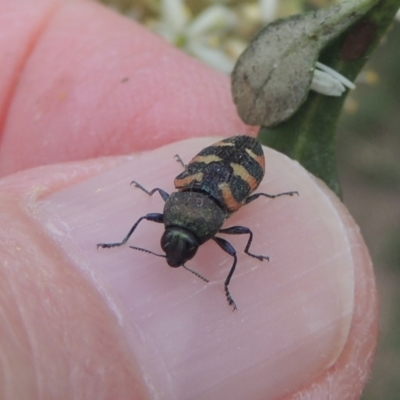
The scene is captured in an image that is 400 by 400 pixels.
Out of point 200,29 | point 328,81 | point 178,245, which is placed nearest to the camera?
point 328,81

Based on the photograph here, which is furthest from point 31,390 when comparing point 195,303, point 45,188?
point 45,188

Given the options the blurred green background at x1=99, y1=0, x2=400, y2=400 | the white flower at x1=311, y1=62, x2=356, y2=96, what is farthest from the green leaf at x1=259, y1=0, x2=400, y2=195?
the blurred green background at x1=99, y1=0, x2=400, y2=400

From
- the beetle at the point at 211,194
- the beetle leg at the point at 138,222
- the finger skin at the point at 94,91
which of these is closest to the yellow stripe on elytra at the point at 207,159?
the beetle at the point at 211,194

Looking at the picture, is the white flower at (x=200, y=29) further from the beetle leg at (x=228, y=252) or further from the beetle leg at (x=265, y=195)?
the beetle leg at (x=228, y=252)

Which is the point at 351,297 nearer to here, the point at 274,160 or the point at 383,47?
the point at 274,160

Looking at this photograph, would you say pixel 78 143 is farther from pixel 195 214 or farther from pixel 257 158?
pixel 257 158

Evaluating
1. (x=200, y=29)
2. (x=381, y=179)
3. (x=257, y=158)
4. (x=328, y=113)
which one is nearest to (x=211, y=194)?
(x=257, y=158)
